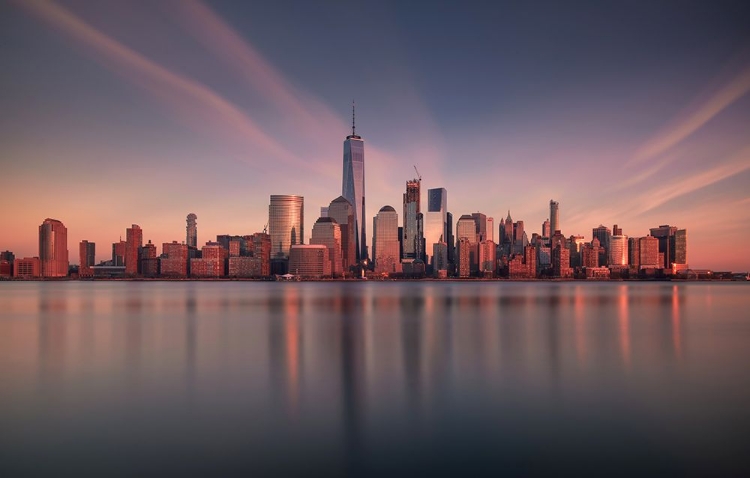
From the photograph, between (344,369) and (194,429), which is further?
(344,369)

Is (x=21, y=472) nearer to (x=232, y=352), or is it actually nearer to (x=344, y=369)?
(x=344, y=369)

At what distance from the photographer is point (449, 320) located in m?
60.4

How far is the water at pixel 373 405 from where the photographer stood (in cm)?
1532

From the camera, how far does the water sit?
1532 centimetres

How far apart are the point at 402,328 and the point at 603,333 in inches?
761

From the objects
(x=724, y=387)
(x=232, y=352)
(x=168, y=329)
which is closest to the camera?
(x=724, y=387)

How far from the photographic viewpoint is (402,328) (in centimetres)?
5144

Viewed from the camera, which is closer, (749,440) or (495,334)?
(749,440)

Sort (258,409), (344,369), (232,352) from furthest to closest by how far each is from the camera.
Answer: (232,352), (344,369), (258,409)

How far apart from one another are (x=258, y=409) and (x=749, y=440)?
59.0 feet

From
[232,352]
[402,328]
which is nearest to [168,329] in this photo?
[232,352]

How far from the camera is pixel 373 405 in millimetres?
21469

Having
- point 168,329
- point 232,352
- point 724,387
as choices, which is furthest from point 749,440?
point 168,329

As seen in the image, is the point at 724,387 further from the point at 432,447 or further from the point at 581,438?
the point at 432,447
